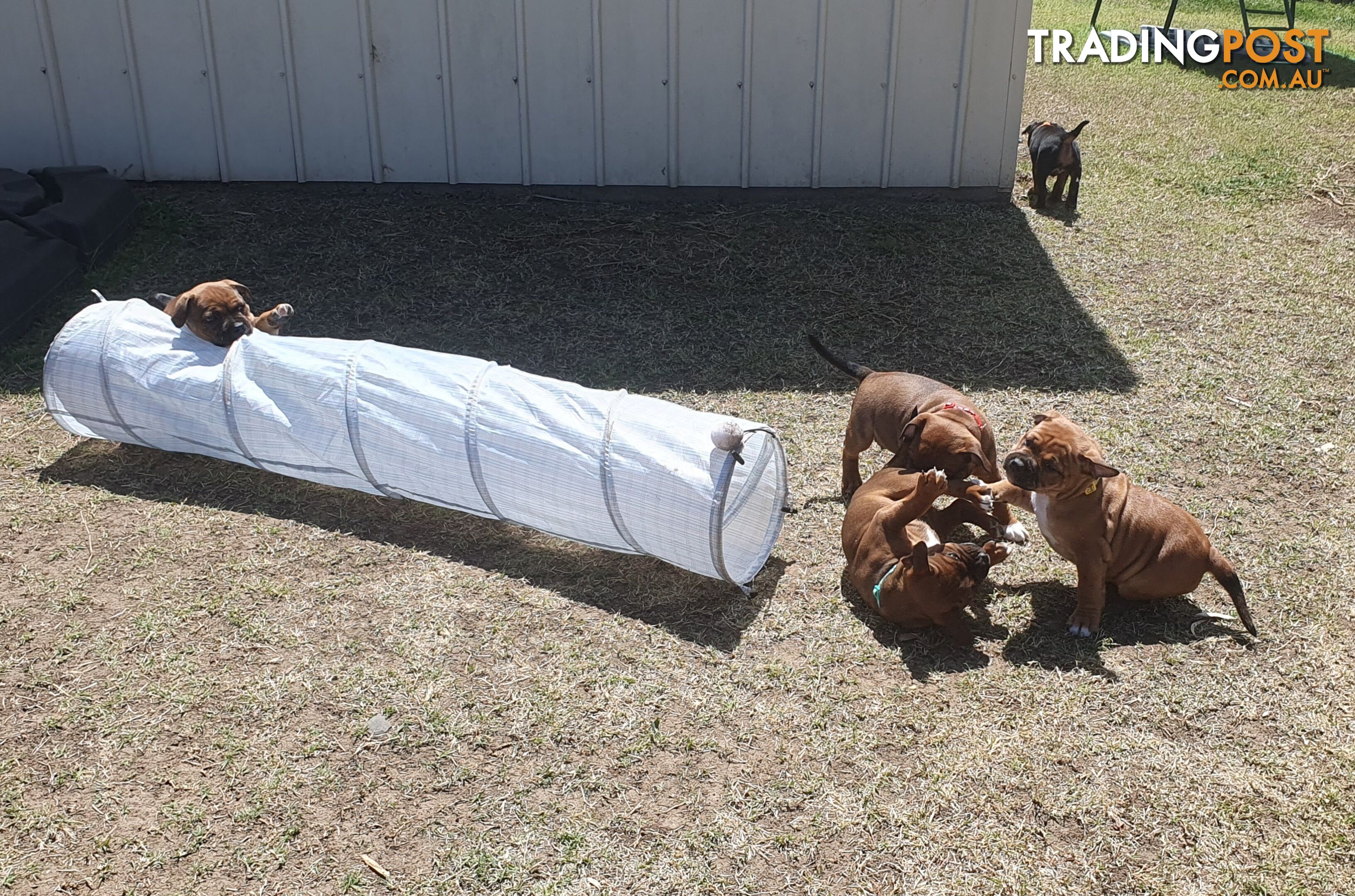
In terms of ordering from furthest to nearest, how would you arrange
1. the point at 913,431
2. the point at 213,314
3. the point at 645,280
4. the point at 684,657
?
1. the point at 645,280
2. the point at 213,314
3. the point at 913,431
4. the point at 684,657

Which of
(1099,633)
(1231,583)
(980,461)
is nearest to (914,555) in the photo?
(980,461)

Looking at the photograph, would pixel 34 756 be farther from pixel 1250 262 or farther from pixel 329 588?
pixel 1250 262

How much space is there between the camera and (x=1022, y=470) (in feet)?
15.0

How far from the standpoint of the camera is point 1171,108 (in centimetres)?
1277

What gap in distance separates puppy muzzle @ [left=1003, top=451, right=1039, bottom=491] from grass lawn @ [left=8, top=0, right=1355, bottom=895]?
2.35 ft

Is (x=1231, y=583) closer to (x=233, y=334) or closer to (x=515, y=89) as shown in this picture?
(x=233, y=334)

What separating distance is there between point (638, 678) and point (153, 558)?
2520mm

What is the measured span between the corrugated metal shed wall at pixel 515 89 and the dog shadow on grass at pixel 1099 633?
216 inches

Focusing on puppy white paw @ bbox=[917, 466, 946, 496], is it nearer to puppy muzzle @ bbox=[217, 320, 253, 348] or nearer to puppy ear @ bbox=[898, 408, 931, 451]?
puppy ear @ bbox=[898, 408, 931, 451]

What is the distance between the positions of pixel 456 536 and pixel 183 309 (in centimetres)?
197

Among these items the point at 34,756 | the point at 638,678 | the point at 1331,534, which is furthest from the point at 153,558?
the point at 1331,534

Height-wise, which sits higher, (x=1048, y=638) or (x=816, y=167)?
(x=816, y=167)

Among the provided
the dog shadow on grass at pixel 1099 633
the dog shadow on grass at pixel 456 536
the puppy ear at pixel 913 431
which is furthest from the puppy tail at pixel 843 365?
the dog shadow on grass at pixel 1099 633

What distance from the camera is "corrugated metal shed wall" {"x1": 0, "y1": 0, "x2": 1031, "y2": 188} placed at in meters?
9.05
